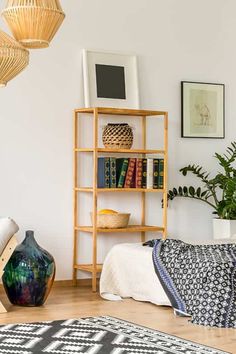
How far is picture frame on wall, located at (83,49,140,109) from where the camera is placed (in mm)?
6812

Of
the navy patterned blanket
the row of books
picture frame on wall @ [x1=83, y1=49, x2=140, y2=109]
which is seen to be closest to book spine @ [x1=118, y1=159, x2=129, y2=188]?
the row of books

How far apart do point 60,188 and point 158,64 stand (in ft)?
4.75

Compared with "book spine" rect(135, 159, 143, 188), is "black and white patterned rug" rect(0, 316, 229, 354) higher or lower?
lower

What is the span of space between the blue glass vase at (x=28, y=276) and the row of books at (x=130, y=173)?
3.48 feet

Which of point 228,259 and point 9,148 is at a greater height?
point 9,148

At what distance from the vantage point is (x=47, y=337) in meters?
4.65

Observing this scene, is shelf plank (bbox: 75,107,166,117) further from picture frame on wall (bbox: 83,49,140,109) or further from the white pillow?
the white pillow

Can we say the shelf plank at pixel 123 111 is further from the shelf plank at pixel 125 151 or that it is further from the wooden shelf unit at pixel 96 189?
the shelf plank at pixel 125 151

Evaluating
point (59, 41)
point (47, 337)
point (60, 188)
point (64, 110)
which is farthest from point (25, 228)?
point (47, 337)

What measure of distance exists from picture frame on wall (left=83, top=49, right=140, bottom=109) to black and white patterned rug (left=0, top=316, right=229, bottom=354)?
2313mm

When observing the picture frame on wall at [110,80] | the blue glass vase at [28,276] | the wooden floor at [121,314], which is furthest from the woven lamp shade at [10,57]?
the picture frame on wall at [110,80]

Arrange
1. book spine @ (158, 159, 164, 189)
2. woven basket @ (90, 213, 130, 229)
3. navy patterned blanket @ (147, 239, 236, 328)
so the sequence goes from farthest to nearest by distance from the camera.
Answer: book spine @ (158, 159, 164, 189)
woven basket @ (90, 213, 130, 229)
navy patterned blanket @ (147, 239, 236, 328)

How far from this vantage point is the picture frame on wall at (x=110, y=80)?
6812 mm

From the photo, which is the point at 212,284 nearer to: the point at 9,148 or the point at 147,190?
the point at 147,190
